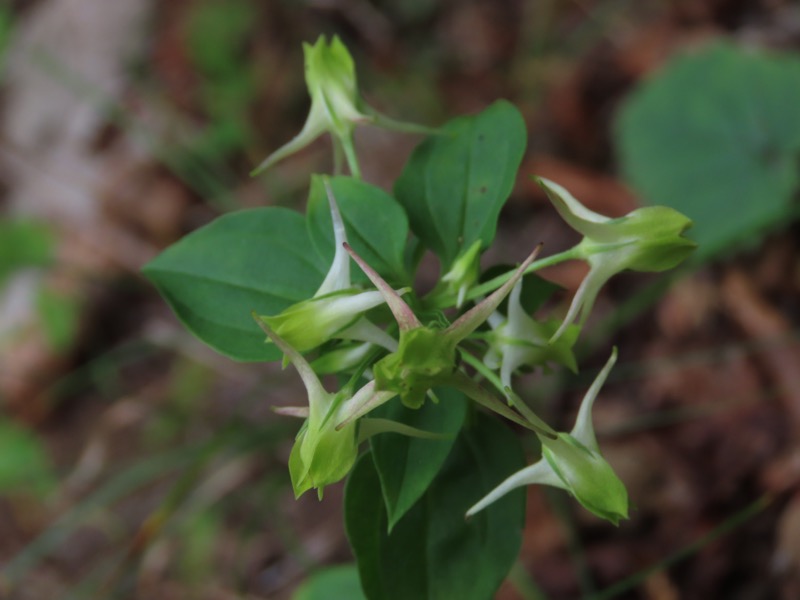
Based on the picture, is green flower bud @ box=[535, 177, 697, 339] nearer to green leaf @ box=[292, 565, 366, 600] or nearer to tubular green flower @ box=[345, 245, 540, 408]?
tubular green flower @ box=[345, 245, 540, 408]

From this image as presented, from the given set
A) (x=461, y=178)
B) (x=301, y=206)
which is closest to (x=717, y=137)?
(x=301, y=206)

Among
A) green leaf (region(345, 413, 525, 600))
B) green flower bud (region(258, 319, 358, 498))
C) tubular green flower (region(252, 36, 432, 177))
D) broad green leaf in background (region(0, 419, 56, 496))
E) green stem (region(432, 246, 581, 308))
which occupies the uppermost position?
tubular green flower (region(252, 36, 432, 177))

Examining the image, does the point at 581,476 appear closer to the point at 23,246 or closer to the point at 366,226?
the point at 366,226

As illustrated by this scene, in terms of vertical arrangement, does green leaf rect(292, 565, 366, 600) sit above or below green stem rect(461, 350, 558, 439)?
below

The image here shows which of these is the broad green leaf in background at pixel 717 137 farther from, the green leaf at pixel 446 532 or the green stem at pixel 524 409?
the green stem at pixel 524 409

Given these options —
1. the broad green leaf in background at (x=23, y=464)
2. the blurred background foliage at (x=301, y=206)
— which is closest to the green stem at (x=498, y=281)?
the blurred background foliage at (x=301, y=206)

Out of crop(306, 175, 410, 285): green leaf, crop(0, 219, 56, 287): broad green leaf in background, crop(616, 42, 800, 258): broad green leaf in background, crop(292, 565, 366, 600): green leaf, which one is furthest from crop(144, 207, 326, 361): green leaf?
crop(0, 219, 56, 287): broad green leaf in background

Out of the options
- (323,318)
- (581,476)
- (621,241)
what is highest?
(323,318)
